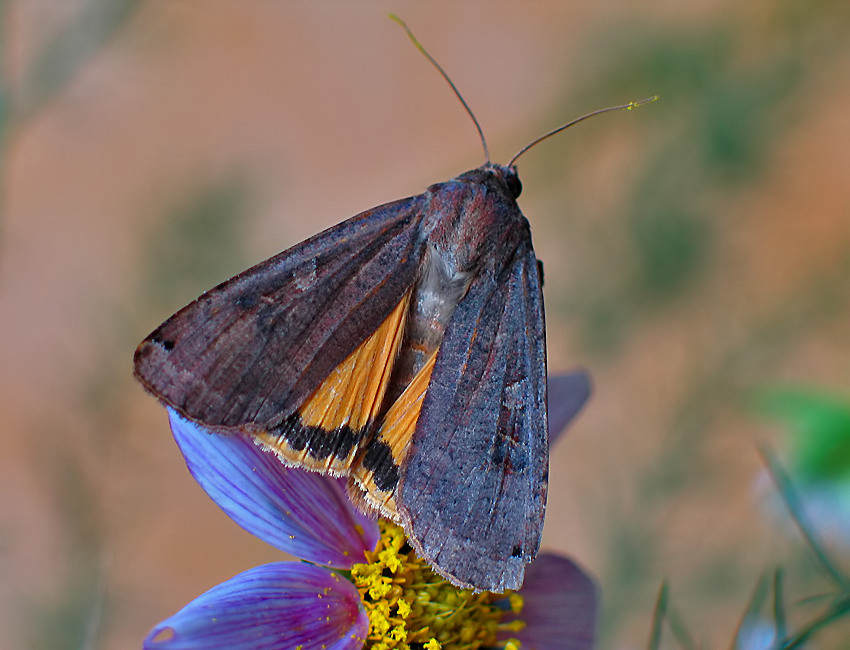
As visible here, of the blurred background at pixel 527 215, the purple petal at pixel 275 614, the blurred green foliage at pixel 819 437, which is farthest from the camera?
the blurred background at pixel 527 215

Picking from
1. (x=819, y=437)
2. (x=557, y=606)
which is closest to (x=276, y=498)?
(x=557, y=606)

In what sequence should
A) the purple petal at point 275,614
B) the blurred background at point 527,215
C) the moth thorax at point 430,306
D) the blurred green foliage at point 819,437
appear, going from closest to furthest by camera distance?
the purple petal at point 275,614, the moth thorax at point 430,306, the blurred green foliage at point 819,437, the blurred background at point 527,215

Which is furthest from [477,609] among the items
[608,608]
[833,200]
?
[833,200]

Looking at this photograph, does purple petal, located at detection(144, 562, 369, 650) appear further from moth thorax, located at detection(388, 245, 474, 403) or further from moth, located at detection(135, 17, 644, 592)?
moth thorax, located at detection(388, 245, 474, 403)

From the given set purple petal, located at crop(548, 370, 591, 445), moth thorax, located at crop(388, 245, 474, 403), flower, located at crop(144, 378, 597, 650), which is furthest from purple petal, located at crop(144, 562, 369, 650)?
purple petal, located at crop(548, 370, 591, 445)

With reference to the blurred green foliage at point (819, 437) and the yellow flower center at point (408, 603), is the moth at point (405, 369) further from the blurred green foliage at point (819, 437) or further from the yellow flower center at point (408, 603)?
the blurred green foliage at point (819, 437)

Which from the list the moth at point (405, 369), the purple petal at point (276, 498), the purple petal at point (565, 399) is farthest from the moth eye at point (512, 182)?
the purple petal at point (276, 498)

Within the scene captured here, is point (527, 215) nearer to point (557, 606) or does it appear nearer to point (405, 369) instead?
point (557, 606)
